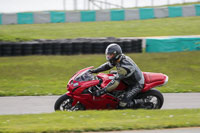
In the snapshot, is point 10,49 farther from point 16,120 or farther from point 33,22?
point 33,22

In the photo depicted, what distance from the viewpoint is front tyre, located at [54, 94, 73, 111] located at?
800 centimetres

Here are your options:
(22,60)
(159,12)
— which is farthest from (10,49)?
(159,12)

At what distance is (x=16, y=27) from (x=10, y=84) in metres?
16.0

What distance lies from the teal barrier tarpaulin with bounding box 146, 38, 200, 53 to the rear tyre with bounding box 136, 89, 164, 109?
10.4m

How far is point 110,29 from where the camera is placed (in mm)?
26234

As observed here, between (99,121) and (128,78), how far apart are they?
1758 mm

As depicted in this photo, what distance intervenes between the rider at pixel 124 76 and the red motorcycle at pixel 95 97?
0.14 m

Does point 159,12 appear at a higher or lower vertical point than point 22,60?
higher

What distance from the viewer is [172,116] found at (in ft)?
23.2

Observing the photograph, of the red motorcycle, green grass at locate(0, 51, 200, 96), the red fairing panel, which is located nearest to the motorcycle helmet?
the red motorcycle

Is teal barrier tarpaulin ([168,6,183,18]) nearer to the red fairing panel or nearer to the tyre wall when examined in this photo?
the tyre wall

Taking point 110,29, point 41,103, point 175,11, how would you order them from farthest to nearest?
point 175,11 < point 110,29 < point 41,103

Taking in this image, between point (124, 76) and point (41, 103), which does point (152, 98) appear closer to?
point (124, 76)

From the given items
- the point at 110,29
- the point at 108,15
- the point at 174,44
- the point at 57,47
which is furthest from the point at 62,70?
the point at 108,15
